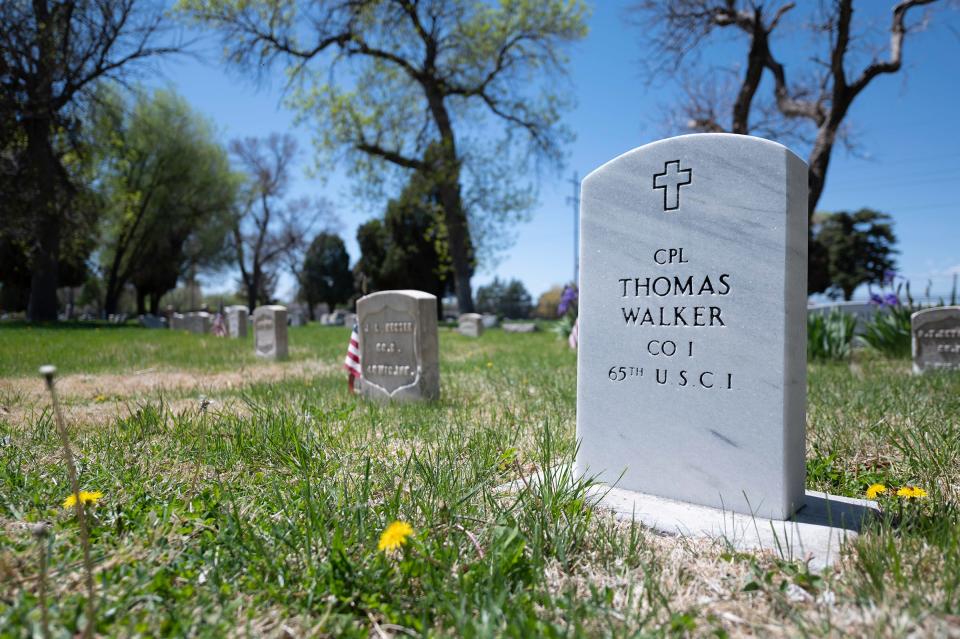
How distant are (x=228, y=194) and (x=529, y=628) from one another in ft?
109

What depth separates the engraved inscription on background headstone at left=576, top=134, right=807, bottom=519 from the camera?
2.37 meters

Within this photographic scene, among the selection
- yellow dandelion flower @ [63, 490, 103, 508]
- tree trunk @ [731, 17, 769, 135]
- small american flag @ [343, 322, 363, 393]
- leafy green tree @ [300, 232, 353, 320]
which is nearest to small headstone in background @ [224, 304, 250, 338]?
small american flag @ [343, 322, 363, 393]

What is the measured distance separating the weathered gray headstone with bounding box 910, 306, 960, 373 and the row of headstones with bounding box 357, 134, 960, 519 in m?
6.15

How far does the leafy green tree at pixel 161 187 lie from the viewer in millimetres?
25672

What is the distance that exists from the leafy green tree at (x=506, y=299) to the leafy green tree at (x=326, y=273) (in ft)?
46.7

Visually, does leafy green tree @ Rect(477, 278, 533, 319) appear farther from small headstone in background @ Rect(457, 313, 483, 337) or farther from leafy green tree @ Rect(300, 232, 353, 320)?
small headstone in background @ Rect(457, 313, 483, 337)

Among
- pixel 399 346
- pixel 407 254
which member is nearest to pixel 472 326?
pixel 399 346

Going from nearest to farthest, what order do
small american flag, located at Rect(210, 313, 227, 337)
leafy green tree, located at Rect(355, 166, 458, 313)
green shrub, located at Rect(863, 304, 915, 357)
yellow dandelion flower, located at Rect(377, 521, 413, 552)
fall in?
1. yellow dandelion flower, located at Rect(377, 521, 413, 552)
2. green shrub, located at Rect(863, 304, 915, 357)
3. small american flag, located at Rect(210, 313, 227, 337)
4. leafy green tree, located at Rect(355, 166, 458, 313)

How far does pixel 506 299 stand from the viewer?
59.6 metres

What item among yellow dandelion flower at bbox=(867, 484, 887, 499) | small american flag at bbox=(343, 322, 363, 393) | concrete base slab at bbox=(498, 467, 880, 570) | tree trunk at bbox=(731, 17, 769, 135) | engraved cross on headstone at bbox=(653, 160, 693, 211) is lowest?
concrete base slab at bbox=(498, 467, 880, 570)

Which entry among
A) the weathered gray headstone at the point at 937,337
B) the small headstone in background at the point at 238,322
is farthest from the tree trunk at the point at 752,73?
the small headstone in background at the point at 238,322

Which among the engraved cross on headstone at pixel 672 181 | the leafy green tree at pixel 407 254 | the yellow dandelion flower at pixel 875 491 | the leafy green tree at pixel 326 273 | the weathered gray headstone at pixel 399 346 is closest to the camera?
the yellow dandelion flower at pixel 875 491

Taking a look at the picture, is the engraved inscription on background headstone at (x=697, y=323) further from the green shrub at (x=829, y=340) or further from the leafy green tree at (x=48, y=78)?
the leafy green tree at (x=48, y=78)

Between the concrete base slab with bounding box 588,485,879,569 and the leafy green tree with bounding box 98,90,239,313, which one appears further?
the leafy green tree with bounding box 98,90,239,313
